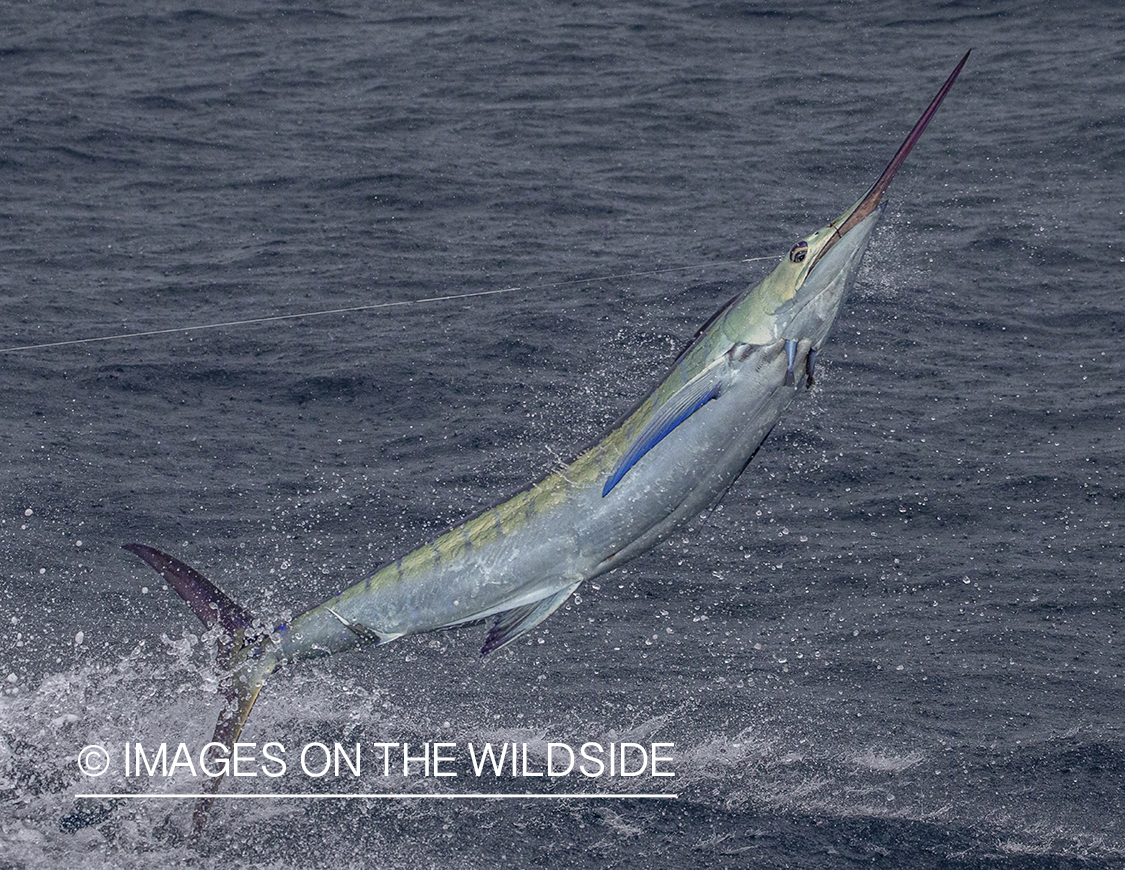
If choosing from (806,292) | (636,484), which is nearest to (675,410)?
(636,484)

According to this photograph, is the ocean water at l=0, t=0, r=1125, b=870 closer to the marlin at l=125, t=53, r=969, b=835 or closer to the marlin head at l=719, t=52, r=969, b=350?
the marlin at l=125, t=53, r=969, b=835

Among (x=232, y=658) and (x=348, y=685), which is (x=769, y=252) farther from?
(x=232, y=658)

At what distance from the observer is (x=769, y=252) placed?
13.1 meters

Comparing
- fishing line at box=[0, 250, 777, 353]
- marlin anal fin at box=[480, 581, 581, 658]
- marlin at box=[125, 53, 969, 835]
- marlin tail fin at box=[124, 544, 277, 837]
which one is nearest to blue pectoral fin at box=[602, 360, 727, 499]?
marlin at box=[125, 53, 969, 835]

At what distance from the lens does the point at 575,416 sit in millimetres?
10867

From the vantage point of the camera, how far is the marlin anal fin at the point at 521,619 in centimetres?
518

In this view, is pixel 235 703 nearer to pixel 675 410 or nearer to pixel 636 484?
pixel 636 484

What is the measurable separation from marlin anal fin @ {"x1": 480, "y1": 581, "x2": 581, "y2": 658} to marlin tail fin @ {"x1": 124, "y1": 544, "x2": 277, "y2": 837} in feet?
3.34

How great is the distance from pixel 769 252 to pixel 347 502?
507cm

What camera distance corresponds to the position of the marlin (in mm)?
4938

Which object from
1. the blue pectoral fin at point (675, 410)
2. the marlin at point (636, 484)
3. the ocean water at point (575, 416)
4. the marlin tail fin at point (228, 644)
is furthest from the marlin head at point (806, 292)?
the marlin tail fin at point (228, 644)

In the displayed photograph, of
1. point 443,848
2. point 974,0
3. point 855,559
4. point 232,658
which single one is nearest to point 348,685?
point 443,848

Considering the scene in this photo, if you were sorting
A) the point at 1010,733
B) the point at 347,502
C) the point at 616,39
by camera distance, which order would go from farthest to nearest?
the point at 616,39
the point at 347,502
the point at 1010,733

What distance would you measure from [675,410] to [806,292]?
61 cm
